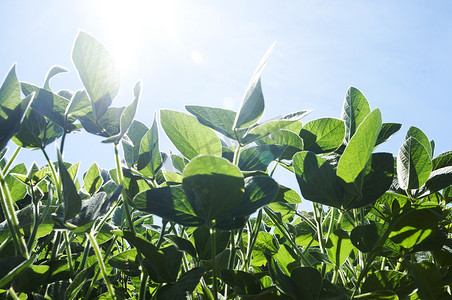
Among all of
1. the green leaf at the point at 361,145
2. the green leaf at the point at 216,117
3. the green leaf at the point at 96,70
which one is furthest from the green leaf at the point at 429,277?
the green leaf at the point at 96,70

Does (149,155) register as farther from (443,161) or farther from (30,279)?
(443,161)

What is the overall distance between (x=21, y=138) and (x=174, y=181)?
0.58ft

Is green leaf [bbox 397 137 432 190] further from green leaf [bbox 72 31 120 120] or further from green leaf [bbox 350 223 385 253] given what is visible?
green leaf [bbox 72 31 120 120]

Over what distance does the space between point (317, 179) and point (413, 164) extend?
0.41ft

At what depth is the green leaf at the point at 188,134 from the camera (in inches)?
14.6

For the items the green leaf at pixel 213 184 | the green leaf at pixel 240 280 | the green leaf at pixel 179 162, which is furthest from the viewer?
the green leaf at pixel 179 162

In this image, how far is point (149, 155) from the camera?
0.42 meters

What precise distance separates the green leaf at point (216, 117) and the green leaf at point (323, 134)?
12 centimetres

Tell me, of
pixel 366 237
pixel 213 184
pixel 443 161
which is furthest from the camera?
pixel 443 161

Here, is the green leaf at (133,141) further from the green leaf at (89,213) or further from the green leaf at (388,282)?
the green leaf at (388,282)

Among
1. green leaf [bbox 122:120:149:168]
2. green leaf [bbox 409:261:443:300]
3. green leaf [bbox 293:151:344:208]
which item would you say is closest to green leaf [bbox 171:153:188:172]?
green leaf [bbox 122:120:149:168]

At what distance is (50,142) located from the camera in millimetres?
463

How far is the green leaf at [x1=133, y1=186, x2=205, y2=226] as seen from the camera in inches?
12.3

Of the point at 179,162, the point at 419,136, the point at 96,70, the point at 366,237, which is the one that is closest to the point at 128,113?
the point at 96,70
